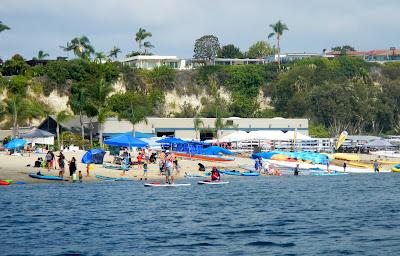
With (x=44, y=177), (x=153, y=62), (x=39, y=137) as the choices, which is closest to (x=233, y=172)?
(x=44, y=177)

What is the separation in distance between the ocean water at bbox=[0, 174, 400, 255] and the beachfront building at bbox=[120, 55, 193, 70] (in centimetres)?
8728

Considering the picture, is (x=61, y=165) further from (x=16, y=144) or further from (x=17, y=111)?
(x=17, y=111)

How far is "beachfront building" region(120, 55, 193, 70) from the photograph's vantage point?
139875 mm

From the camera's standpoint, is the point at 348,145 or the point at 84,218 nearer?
the point at 84,218

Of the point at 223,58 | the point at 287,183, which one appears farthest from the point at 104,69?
the point at 287,183

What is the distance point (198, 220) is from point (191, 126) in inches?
2653

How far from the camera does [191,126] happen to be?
102 metres

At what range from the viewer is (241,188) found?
5244cm

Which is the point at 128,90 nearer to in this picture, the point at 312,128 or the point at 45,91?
the point at 45,91

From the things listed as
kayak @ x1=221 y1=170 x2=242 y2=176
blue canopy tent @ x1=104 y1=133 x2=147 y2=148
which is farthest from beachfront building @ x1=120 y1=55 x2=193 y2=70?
kayak @ x1=221 y1=170 x2=242 y2=176

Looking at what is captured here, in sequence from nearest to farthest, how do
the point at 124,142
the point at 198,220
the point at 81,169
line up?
the point at 198,220
the point at 81,169
the point at 124,142

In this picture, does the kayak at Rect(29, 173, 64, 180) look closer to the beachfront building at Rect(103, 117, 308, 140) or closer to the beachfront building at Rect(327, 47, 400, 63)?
the beachfront building at Rect(103, 117, 308, 140)

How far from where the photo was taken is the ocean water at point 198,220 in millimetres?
27094

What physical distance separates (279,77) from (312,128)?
2122 cm
